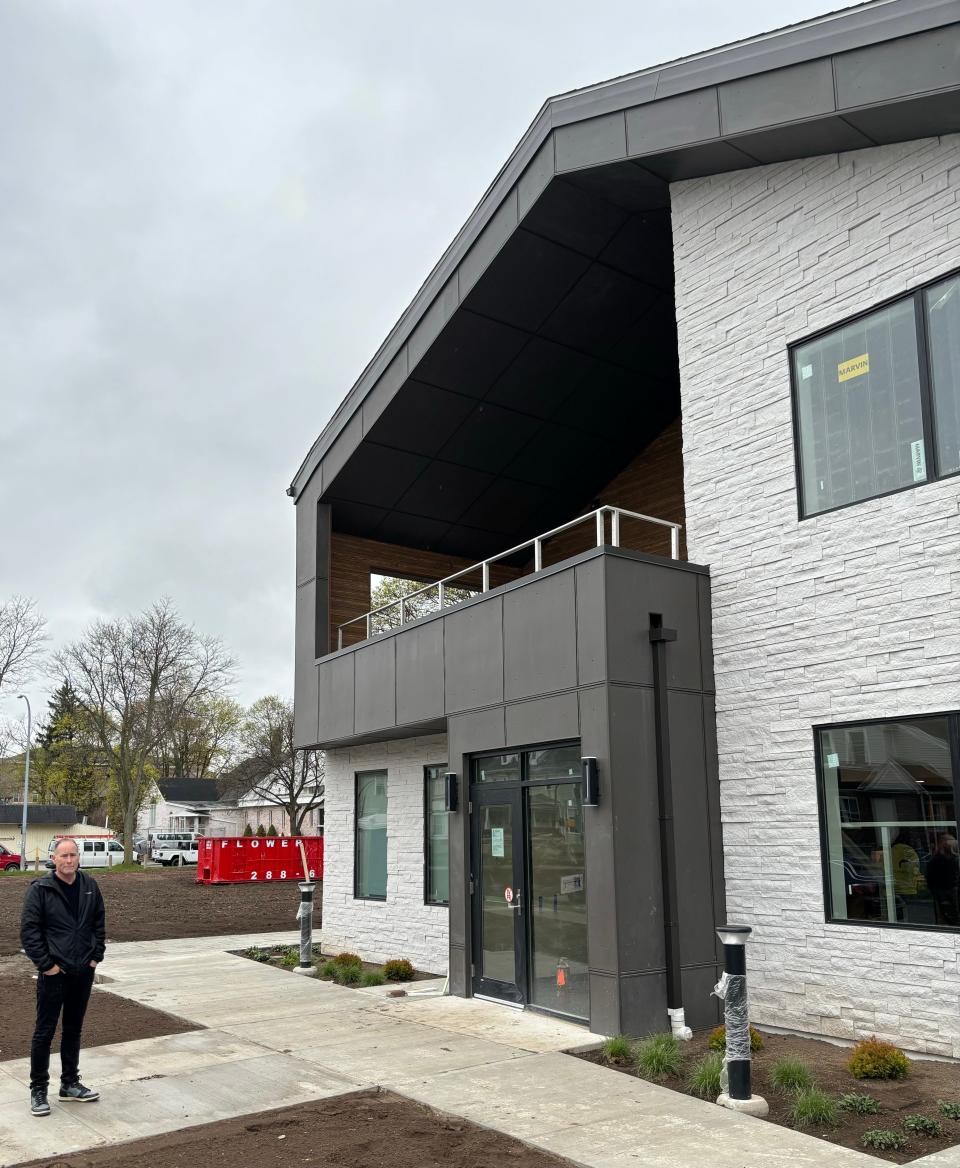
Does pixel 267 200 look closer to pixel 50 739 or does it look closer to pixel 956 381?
pixel 956 381

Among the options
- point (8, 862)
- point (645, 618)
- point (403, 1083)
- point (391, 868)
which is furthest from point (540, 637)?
point (8, 862)

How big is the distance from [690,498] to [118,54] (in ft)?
35.7

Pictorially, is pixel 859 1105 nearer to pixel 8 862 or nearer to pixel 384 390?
pixel 384 390

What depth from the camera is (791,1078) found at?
7531 millimetres

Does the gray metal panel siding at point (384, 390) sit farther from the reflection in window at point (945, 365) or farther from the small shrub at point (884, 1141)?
the small shrub at point (884, 1141)

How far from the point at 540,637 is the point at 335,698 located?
19.9 ft

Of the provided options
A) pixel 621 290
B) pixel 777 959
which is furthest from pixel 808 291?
pixel 777 959

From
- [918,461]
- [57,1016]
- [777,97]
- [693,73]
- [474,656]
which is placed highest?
[693,73]

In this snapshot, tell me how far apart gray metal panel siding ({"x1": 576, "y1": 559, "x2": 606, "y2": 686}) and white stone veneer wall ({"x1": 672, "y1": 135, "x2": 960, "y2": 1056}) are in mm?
1492

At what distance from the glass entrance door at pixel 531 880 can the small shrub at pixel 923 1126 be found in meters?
3.53

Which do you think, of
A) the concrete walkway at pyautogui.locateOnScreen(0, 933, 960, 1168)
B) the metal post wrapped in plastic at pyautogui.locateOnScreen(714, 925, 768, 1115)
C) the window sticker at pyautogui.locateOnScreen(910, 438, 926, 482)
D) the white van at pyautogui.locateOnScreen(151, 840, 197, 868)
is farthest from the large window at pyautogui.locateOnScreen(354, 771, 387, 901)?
the white van at pyautogui.locateOnScreen(151, 840, 197, 868)

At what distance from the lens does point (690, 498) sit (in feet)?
37.1

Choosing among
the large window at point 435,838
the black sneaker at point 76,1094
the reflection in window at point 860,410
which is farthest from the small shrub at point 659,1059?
the large window at point 435,838

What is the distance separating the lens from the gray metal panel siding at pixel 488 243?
1272cm
